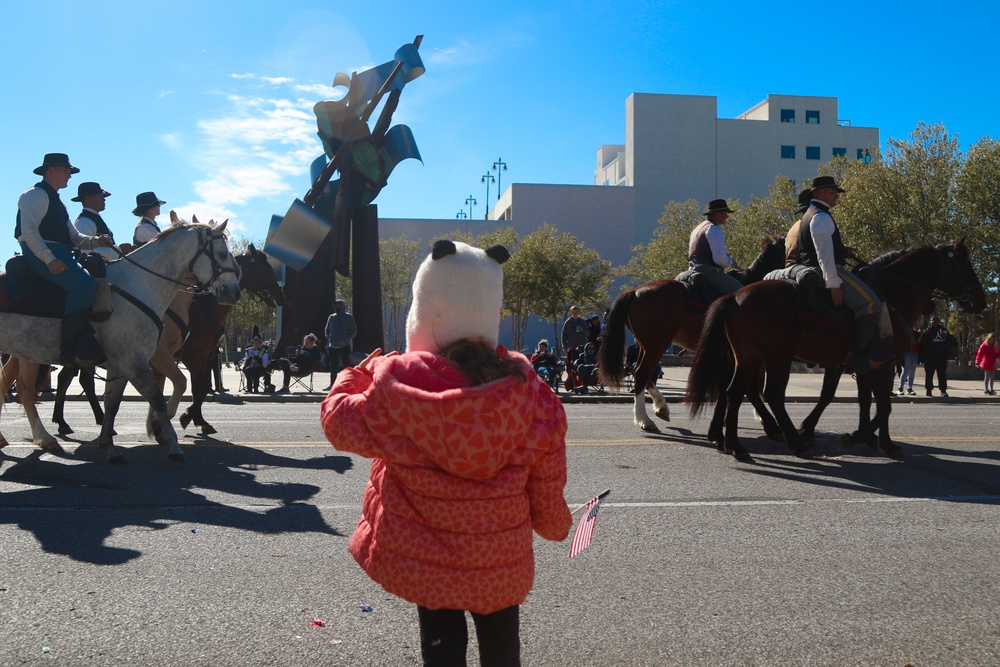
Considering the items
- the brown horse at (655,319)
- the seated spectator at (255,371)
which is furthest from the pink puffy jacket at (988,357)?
the seated spectator at (255,371)

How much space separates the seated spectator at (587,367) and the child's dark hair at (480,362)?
15516mm

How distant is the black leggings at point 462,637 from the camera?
2.51m

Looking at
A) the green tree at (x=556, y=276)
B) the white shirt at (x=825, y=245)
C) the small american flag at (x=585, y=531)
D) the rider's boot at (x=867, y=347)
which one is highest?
the green tree at (x=556, y=276)

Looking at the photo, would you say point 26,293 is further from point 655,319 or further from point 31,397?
point 655,319

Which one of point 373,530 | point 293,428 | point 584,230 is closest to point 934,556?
point 373,530

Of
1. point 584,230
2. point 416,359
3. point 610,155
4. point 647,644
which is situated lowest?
point 647,644

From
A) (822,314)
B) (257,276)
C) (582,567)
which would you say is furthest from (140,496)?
(822,314)

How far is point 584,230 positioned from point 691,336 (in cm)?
5585

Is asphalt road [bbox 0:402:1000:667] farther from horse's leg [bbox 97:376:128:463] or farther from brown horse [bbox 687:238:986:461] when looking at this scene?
brown horse [bbox 687:238:986:461]

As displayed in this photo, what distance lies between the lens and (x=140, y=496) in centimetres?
645

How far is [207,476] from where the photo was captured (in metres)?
7.31

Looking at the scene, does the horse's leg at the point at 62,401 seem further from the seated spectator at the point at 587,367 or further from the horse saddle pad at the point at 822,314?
the seated spectator at the point at 587,367

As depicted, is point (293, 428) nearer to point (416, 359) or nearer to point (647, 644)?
point (647, 644)

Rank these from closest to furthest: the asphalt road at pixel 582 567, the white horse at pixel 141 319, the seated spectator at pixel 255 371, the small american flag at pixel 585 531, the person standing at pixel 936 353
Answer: the small american flag at pixel 585 531
the asphalt road at pixel 582 567
the white horse at pixel 141 319
the seated spectator at pixel 255 371
the person standing at pixel 936 353
